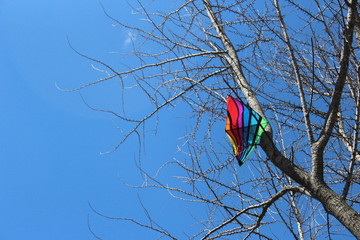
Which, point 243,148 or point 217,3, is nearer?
point 243,148

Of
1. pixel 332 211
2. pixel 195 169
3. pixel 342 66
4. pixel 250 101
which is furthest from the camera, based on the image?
pixel 195 169

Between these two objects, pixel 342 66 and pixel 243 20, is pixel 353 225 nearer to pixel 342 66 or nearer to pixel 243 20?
pixel 342 66

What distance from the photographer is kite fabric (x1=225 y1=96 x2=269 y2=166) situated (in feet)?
6.48

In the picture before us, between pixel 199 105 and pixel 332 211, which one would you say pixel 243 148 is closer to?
pixel 332 211

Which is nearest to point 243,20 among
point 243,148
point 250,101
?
point 250,101

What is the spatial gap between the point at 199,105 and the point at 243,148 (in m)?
0.94

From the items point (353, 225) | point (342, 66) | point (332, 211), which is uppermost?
point (342, 66)

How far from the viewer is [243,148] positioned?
6.40ft

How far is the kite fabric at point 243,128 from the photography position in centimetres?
197

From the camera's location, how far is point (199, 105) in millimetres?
2826

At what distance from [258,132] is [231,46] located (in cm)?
88

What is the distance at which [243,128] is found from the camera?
2006 millimetres

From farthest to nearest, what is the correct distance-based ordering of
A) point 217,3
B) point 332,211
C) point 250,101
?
1. point 217,3
2. point 250,101
3. point 332,211

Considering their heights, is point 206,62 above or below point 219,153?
above
